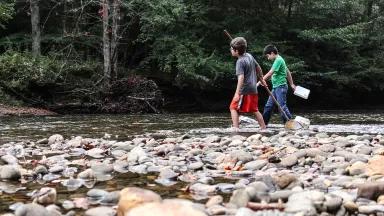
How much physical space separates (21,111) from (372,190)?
14077mm

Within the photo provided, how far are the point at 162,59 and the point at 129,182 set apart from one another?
14.5 m

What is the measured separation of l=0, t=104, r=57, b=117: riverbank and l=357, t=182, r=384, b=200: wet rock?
13426 mm

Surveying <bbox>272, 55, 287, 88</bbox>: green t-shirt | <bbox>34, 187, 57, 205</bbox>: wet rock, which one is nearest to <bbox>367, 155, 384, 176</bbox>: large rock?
<bbox>34, 187, 57, 205</bbox>: wet rock

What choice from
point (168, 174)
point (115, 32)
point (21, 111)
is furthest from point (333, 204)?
point (115, 32)

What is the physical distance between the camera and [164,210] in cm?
260

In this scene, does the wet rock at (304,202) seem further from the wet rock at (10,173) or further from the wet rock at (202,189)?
the wet rock at (10,173)

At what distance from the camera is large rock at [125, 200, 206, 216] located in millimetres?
2586

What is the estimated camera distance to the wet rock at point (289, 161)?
4.95m

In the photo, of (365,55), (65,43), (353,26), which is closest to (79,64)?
(65,43)

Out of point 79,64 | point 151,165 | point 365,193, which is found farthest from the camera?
point 79,64

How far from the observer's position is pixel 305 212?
3061mm

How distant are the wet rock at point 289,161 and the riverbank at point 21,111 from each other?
11967 mm

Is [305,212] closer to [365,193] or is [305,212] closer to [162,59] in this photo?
[365,193]

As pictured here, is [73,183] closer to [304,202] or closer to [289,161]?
[304,202]
